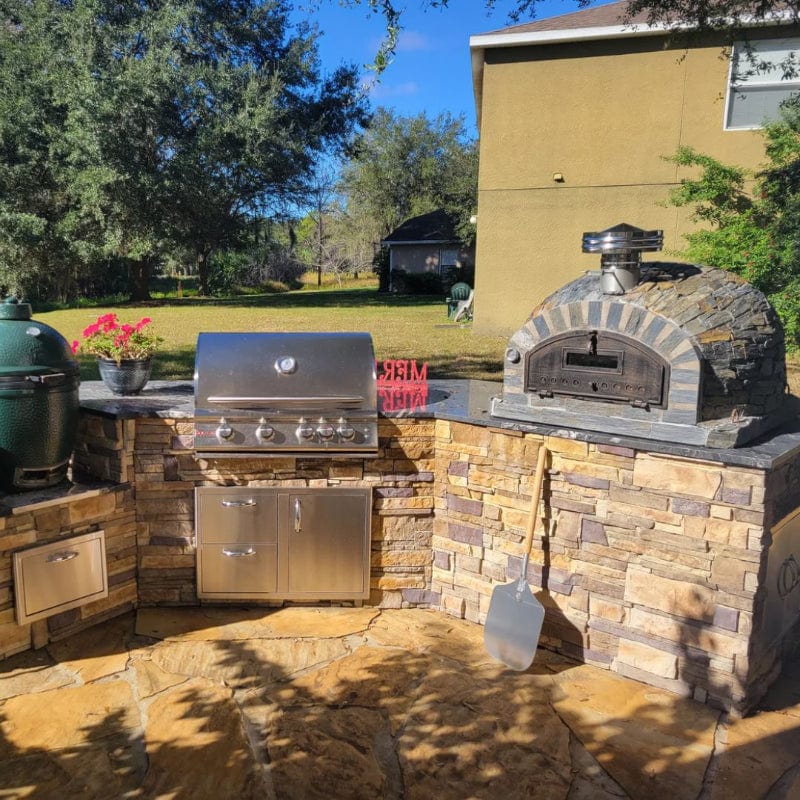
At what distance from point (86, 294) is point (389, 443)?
72.3 ft

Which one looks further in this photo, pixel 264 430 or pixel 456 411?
pixel 456 411

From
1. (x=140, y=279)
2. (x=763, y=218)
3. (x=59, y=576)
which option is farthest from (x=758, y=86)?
(x=140, y=279)

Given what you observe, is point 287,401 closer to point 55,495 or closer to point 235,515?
point 235,515

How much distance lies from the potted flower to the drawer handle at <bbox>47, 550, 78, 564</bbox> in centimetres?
104

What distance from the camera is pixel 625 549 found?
317cm

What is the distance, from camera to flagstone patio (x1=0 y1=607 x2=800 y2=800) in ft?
8.25

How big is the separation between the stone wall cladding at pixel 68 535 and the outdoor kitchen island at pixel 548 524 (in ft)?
0.04

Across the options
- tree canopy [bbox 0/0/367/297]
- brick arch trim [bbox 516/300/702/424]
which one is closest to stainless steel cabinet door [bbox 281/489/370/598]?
brick arch trim [bbox 516/300/702/424]

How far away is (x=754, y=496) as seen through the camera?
2.83 m

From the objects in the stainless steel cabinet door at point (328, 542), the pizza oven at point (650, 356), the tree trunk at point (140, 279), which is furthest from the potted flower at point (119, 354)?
the tree trunk at point (140, 279)

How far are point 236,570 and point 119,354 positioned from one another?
1.46 metres

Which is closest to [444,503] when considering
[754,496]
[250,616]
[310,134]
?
[250,616]

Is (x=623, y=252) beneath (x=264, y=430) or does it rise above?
above

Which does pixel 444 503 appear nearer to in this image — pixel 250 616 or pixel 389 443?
pixel 389 443
